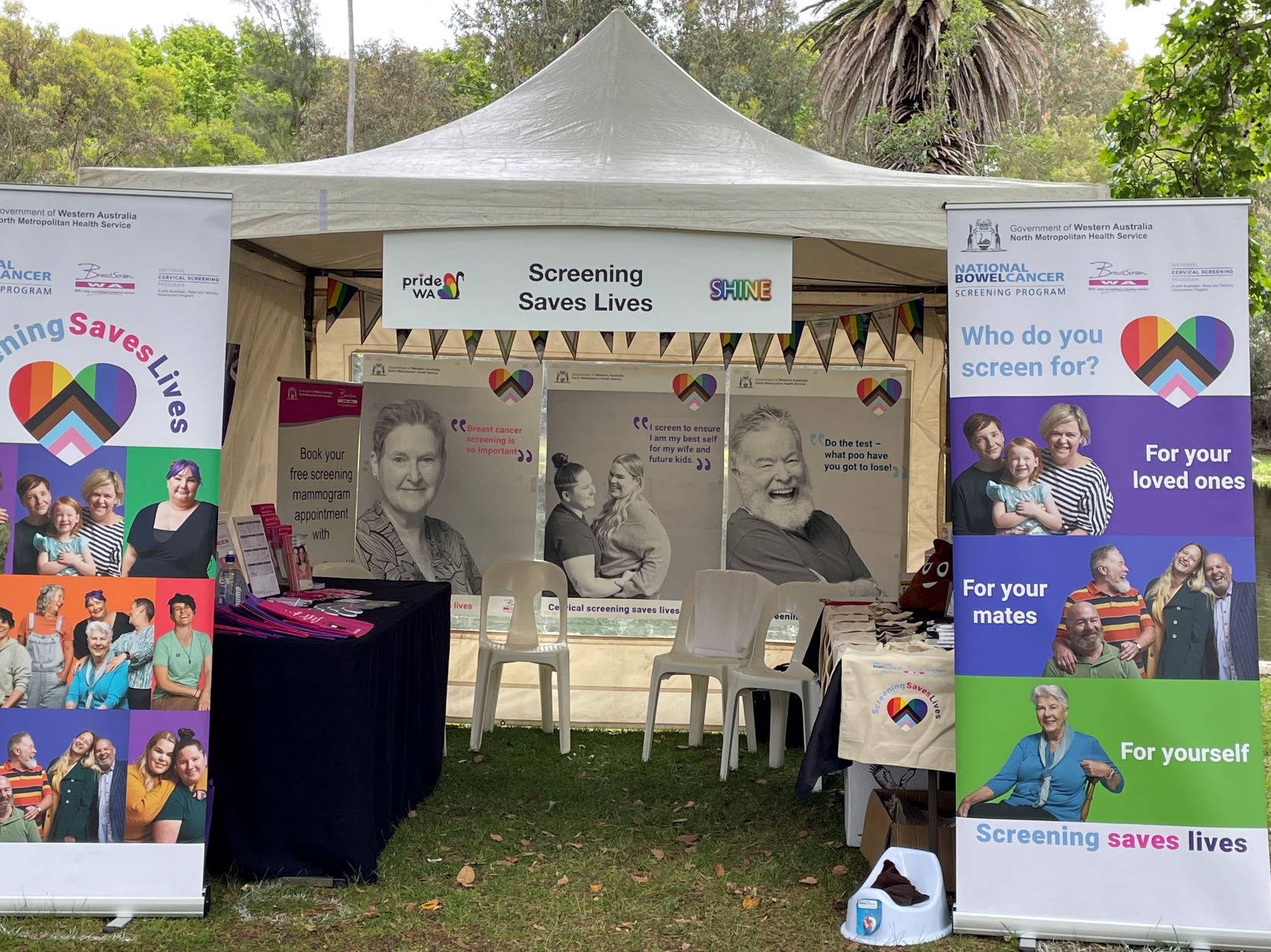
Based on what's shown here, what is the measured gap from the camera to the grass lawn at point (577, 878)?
3.18 meters

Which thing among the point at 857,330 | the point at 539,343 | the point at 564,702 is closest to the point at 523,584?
the point at 564,702

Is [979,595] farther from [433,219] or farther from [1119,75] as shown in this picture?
[1119,75]

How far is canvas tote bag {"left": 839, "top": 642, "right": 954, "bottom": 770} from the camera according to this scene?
11.3ft

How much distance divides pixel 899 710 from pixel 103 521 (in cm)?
230

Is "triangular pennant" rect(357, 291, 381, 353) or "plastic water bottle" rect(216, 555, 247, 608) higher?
"triangular pennant" rect(357, 291, 381, 353)

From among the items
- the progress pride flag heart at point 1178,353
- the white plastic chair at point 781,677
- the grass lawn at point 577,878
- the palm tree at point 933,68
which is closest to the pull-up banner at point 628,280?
the progress pride flag heart at point 1178,353

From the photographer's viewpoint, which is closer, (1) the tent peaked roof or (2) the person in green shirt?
(2) the person in green shirt

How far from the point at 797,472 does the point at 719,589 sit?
1.06 m

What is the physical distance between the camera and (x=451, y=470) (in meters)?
6.38

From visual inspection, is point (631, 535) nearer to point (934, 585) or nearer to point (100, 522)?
point (934, 585)

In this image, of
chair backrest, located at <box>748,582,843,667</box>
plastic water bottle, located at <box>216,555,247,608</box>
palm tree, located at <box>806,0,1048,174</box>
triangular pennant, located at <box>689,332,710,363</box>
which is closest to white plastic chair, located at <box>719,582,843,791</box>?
chair backrest, located at <box>748,582,843,667</box>

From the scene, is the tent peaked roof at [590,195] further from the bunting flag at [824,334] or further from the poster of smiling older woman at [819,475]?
the poster of smiling older woman at [819,475]

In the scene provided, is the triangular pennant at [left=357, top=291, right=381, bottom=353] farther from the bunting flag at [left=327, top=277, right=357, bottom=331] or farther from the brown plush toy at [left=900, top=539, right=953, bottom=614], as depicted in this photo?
the brown plush toy at [left=900, top=539, right=953, bottom=614]

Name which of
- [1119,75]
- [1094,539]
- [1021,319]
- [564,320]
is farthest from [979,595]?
[1119,75]
